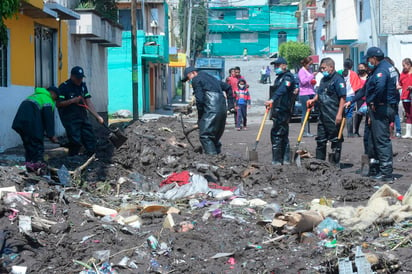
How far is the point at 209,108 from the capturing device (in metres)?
11.0

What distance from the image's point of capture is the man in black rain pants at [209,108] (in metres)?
11.0

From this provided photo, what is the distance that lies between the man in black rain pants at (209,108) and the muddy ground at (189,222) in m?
0.59

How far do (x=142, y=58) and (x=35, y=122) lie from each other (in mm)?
24681

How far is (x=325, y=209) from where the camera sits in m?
7.16

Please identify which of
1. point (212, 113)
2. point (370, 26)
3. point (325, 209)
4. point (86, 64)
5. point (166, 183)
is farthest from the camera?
point (370, 26)

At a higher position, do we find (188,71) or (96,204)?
(188,71)

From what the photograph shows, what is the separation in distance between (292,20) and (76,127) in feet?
232

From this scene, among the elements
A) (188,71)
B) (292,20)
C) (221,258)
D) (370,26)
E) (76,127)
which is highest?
(292,20)

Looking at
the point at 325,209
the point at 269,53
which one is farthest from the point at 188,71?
the point at 269,53

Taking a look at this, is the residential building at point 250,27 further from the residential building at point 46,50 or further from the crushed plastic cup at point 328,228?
the crushed plastic cup at point 328,228

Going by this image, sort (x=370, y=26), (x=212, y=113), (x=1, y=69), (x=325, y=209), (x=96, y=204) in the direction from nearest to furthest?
1. (x=325, y=209)
2. (x=96, y=204)
3. (x=212, y=113)
4. (x=1, y=69)
5. (x=370, y=26)

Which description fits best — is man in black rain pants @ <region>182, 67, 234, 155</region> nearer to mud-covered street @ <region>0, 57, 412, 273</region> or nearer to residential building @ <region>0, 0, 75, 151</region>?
mud-covered street @ <region>0, 57, 412, 273</region>

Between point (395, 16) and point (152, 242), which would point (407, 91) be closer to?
point (152, 242)

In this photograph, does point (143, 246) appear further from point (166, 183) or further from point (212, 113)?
point (212, 113)
